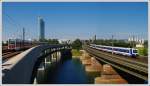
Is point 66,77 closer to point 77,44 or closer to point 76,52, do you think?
point 76,52

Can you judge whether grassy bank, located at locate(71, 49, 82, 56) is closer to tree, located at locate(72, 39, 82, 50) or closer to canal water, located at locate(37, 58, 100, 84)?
tree, located at locate(72, 39, 82, 50)

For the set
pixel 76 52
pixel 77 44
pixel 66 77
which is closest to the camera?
pixel 66 77

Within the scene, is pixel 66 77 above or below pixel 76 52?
below

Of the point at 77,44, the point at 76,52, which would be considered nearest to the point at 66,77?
the point at 76,52

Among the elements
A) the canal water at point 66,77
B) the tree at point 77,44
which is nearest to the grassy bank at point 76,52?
the tree at point 77,44

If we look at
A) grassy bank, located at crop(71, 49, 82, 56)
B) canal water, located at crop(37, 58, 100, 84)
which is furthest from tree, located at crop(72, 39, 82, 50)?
canal water, located at crop(37, 58, 100, 84)

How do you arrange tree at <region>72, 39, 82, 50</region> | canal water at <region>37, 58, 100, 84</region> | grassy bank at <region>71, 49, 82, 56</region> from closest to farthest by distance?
1. canal water at <region>37, 58, 100, 84</region>
2. grassy bank at <region>71, 49, 82, 56</region>
3. tree at <region>72, 39, 82, 50</region>

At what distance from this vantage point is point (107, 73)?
22.1 metres

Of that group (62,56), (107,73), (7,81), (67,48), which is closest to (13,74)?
(7,81)

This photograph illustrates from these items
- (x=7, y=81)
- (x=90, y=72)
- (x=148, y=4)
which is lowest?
(x=90, y=72)

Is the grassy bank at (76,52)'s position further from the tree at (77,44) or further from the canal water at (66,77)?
the canal water at (66,77)

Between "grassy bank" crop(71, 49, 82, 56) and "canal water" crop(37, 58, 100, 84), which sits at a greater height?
"grassy bank" crop(71, 49, 82, 56)

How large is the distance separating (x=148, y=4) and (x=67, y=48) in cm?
6253

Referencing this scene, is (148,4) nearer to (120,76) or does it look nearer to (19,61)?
(19,61)
